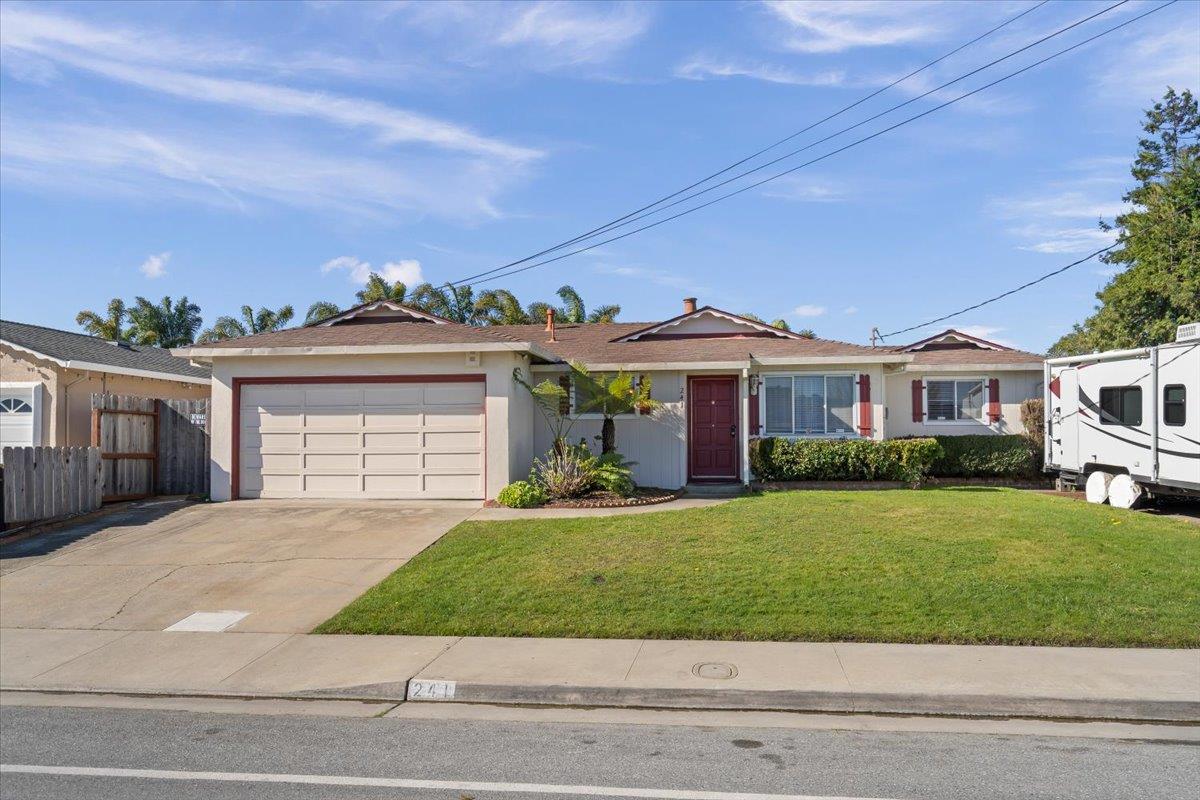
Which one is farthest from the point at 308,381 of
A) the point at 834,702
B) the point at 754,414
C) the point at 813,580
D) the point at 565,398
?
the point at 834,702

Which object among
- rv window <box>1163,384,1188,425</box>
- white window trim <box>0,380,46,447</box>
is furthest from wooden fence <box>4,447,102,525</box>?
rv window <box>1163,384,1188,425</box>

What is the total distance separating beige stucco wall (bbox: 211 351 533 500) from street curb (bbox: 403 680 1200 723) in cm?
820

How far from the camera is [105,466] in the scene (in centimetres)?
1573

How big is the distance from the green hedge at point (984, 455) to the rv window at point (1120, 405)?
11.3 ft

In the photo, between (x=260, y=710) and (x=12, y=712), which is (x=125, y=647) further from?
(x=260, y=710)

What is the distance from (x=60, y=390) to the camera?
16.8m

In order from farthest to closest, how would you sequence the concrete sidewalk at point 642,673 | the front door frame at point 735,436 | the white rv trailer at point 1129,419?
the front door frame at point 735,436 < the white rv trailer at point 1129,419 < the concrete sidewalk at point 642,673

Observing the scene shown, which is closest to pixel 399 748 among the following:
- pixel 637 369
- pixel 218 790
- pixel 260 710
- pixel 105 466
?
pixel 218 790

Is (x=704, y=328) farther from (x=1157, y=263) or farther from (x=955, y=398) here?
(x=1157, y=263)

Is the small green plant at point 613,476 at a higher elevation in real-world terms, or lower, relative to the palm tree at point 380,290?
lower

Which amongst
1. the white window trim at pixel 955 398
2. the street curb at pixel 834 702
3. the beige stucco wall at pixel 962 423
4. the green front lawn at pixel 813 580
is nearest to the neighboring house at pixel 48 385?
the green front lawn at pixel 813 580

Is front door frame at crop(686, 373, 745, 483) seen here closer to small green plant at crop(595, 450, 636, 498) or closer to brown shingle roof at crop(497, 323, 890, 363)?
brown shingle roof at crop(497, 323, 890, 363)

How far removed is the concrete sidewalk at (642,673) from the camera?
630 centimetres

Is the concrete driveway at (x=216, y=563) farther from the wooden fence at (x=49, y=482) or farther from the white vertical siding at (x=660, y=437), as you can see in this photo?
the white vertical siding at (x=660, y=437)
